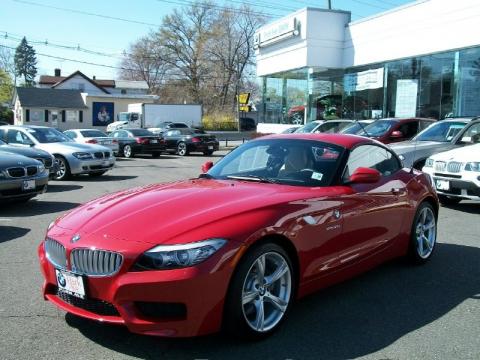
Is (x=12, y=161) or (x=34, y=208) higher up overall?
(x=12, y=161)

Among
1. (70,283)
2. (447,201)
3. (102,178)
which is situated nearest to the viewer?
(70,283)

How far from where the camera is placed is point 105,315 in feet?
11.8

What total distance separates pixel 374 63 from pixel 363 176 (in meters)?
25.3

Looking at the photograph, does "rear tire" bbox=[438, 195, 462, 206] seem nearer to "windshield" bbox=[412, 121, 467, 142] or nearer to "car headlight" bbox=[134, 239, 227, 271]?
"windshield" bbox=[412, 121, 467, 142]

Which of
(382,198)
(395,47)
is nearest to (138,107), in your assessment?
(395,47)

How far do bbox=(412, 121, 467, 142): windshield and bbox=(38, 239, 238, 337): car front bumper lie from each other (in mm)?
10408

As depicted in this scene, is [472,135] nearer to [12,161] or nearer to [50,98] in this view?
[12,161]

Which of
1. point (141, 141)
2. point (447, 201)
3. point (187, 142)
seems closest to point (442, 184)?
point (447, 201)

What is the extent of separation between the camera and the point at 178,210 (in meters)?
3.99

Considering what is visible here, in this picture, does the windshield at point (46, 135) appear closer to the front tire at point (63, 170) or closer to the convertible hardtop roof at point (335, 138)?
the front tire at point (63, 170)

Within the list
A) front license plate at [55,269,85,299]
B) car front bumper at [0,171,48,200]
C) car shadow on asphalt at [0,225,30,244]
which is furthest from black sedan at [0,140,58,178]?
front license plate at [55,269,85,299]

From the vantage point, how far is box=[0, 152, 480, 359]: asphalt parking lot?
145 inches

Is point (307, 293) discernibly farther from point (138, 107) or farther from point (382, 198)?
point (138, 107)

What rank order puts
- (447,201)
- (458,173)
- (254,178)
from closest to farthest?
(254,178) → (458,173) → (447,201)
